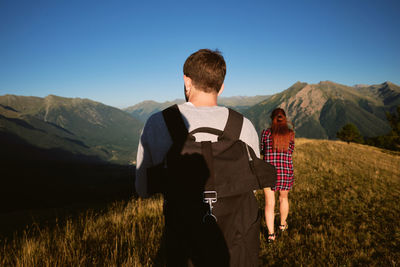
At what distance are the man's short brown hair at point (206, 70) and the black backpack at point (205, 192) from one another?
0.41m

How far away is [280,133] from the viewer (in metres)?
3.97

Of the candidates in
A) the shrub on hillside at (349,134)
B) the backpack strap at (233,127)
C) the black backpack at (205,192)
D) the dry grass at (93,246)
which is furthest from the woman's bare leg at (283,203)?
the shrub on hillside at (349,134)

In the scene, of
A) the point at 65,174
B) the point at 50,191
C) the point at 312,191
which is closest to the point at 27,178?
the point at 65,174

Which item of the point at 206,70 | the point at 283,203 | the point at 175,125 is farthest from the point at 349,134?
the point at 175,125

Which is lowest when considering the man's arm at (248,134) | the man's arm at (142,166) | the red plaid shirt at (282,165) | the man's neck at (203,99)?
the red plaid shirt at (282,165)

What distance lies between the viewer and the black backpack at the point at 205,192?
1.66 metres

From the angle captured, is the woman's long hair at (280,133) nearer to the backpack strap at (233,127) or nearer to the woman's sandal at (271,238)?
the woman's sandal at (271,238)

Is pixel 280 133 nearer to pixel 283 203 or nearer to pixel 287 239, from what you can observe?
pixel 283 203

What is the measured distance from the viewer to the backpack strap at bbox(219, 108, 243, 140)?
1.81 m

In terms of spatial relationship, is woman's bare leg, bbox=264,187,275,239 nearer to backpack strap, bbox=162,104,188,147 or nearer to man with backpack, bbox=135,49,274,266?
man with backpack, bbox=135,49,274,266

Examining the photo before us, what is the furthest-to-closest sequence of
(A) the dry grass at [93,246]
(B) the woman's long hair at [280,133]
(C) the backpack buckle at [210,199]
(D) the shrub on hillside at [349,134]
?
1. (D) the shrub on hillside at [349,134]
2. (B) the woman's long hair at [280,133]
3. (A) the dry grass at [93,246]
4. (C) the backpack buckle at [210,199]

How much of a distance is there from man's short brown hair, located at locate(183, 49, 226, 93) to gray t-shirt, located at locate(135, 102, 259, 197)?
0.79 feet

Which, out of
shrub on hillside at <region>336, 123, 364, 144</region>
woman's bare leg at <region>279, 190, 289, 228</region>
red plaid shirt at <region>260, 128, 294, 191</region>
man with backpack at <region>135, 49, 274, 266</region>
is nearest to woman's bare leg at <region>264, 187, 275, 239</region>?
red plaid shirt at <region>260, 128, 294, 191</region>

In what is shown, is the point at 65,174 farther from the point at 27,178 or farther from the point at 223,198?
the point at 223,198
